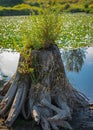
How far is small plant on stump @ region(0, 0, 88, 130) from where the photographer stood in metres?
6.24

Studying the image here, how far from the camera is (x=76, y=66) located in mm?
11836

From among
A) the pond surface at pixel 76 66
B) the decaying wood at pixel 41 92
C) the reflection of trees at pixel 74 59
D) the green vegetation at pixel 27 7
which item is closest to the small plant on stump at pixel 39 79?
the decaying wood at pixel 41 92

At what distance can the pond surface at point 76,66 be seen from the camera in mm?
9812

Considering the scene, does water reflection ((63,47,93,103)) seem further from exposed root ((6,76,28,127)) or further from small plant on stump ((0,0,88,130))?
exposed root ((6,76,28,127))

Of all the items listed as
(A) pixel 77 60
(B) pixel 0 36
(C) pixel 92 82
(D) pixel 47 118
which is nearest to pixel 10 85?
(D) pixel 47 118

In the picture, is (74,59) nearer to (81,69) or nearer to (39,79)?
(81,69)

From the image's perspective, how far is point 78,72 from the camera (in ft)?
36.1

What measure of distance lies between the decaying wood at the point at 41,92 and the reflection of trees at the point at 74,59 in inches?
188

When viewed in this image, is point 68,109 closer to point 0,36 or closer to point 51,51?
point 51,51

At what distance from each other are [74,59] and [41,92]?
23.2 feet

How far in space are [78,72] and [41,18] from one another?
4.66 meters

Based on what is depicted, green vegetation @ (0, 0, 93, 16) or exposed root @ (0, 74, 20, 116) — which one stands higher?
green vegetation @ (0, 0, 93, 16)

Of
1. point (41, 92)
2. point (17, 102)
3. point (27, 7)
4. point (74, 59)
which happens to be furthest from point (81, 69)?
point (27, 7)

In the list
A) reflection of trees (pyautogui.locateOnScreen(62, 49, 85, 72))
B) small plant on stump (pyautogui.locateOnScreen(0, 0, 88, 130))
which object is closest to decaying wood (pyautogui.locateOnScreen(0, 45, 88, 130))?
small plant on stump (pyautogui.locateOnScreen(0, 0, 88, 130))
